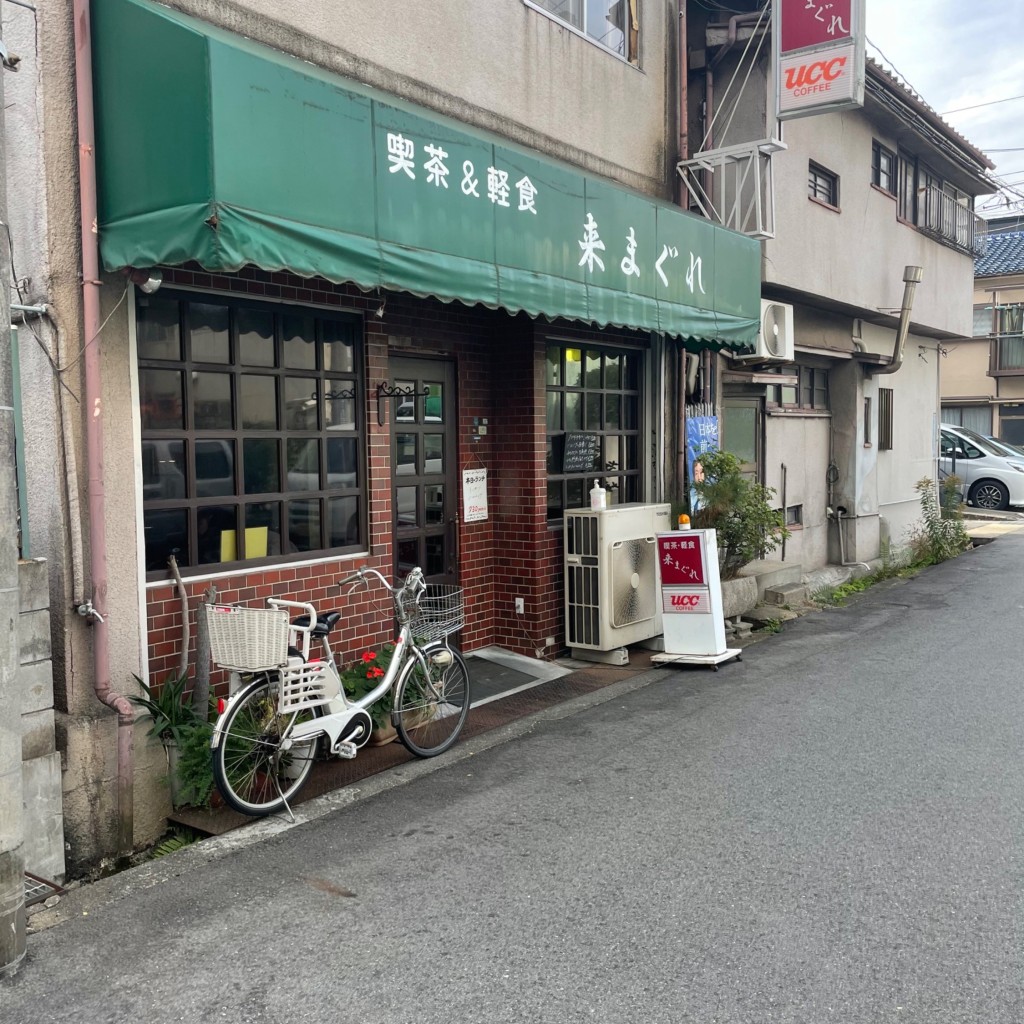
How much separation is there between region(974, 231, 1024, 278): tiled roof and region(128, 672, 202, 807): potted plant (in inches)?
1066

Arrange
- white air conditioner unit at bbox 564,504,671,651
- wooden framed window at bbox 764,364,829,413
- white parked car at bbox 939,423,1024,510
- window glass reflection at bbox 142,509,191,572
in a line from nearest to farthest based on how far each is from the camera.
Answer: window glass reflection at bbox 142,509,191,572 < white air conditioner unit at bbox 564,504,671,651 < wooden framed window at bbox 764,364,829,413 < white parked car at bbox 939,423,1024,510

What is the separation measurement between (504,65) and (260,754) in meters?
5.48

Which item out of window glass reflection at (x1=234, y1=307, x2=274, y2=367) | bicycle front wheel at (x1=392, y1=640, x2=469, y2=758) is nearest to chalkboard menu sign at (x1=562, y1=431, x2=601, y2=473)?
bicycle front wheel at (x1=392, y1=640, x2=469, y2=758)

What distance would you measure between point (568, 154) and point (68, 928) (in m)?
6.79

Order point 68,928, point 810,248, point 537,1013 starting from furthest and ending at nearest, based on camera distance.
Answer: point 810,248, point 68,928, point 537,1013

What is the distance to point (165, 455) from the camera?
547 cm

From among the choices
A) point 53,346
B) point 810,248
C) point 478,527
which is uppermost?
point 810,248

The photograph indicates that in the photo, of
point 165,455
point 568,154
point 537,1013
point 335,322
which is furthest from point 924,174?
point 537,1013

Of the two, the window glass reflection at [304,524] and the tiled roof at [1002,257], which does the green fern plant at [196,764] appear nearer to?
the window glass reflection at [304,524]

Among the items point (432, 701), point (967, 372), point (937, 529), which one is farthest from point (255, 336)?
point (967, 372)

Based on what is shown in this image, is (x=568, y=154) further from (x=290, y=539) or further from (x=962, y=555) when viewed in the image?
(x=962, y=555)

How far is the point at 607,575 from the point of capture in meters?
8.16

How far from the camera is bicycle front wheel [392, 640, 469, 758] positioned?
5859 millimetres

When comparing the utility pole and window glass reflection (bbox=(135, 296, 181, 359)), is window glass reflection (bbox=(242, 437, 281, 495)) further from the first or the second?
the utility pole
